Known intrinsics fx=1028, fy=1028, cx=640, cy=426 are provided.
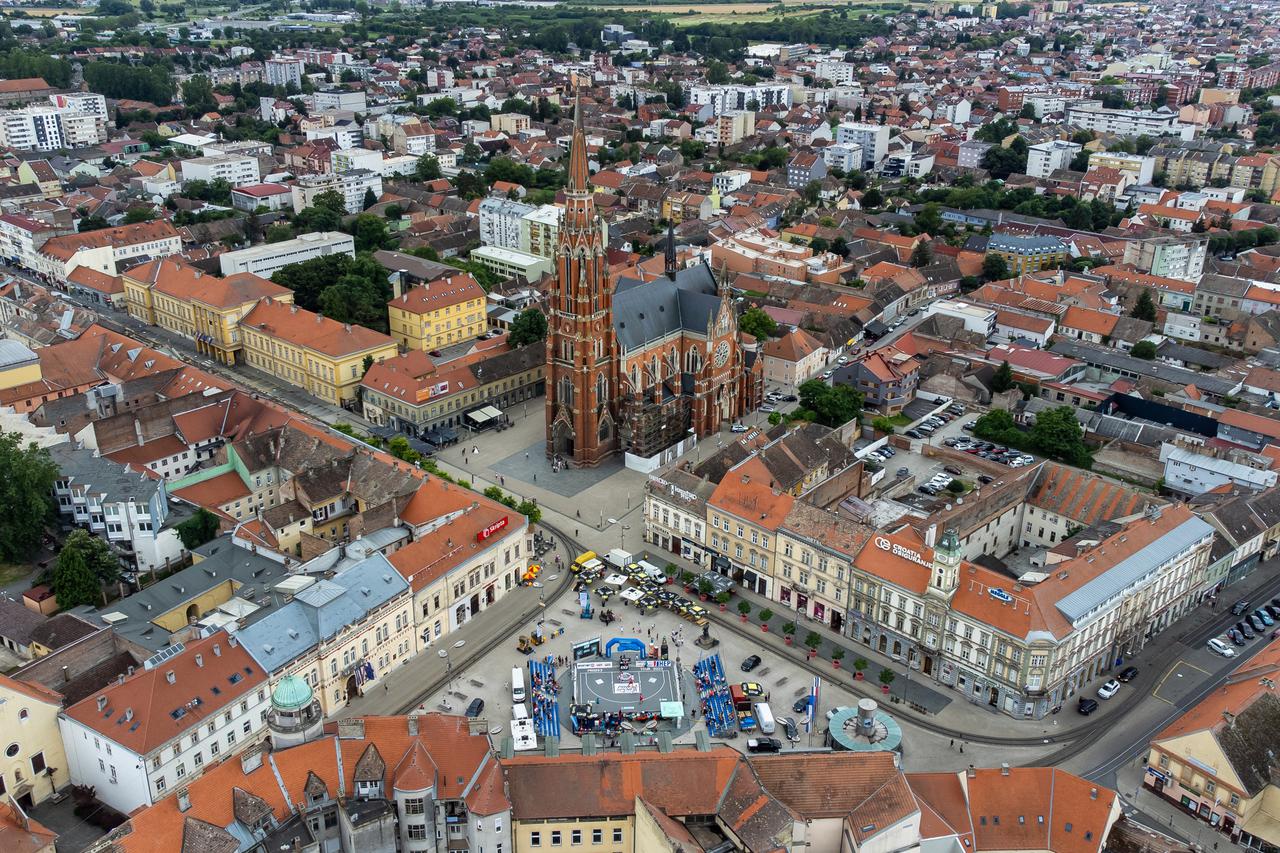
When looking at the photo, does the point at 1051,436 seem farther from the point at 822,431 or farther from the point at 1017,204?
the point at 1017,204

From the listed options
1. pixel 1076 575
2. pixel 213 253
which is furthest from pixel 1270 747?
pixel 213 253

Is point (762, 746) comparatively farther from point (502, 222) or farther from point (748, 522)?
point (502, 222)

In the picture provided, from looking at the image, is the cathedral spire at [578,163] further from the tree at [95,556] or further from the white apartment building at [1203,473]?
the white apartment building at [1203,473]

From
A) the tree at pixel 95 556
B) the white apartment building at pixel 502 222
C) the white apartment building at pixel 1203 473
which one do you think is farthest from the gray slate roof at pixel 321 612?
the white apartment building at pixel 502 222

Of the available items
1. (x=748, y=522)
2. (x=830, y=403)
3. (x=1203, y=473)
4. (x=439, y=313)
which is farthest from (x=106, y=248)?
(x=1203, y=473)

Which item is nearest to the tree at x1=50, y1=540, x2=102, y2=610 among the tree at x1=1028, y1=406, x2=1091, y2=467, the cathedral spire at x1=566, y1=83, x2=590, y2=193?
the cathedral spire at x1=566, y1=83, x2=590, y2=193

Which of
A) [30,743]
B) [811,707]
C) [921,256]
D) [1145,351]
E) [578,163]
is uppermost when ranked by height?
[578,163]
